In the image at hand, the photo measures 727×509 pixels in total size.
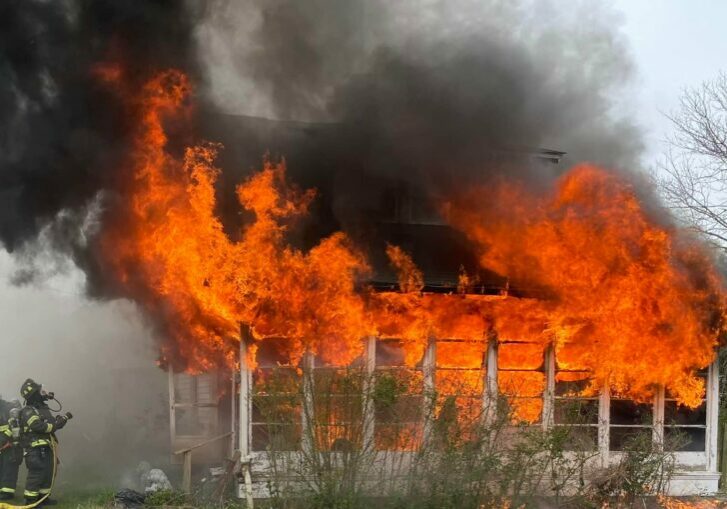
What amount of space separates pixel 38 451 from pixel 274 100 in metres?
6.45

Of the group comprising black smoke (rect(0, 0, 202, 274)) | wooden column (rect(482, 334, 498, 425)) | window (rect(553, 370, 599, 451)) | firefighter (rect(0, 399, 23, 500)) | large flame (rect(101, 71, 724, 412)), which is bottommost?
firefighter (rect(0, 399, 23, 500))

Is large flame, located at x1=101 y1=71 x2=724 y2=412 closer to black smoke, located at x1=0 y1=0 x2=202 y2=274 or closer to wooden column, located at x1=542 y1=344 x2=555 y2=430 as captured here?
wooden column, located at x1=542 y1=344 x2=555 y2=430

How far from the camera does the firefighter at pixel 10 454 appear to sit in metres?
10.5

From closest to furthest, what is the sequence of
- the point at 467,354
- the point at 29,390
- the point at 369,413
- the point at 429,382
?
the point at 369,413
the point at 29,390
the point at 429,382
the point at 467,354

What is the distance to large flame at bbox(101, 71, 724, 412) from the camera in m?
11.0

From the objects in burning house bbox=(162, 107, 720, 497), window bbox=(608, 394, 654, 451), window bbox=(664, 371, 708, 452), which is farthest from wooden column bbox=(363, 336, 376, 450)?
window bbox=(664, 371, 708, 452)

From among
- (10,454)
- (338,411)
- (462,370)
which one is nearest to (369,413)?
(338,411)

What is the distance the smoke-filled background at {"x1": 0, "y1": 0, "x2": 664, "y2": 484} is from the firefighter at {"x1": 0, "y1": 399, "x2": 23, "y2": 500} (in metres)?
2.57

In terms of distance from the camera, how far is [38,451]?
33.9 ft

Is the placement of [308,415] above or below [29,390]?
above

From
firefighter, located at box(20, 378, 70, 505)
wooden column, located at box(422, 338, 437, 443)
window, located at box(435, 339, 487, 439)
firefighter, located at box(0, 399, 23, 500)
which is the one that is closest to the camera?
wooden column, located at box(422, 338, 437, 443)

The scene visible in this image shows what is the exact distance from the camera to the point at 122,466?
13.1 meters

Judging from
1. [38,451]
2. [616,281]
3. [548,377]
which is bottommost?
[38,451]

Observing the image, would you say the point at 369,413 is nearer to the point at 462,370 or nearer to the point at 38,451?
the point at 462,370
